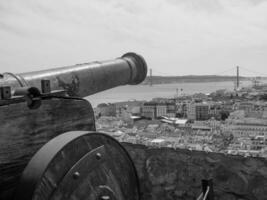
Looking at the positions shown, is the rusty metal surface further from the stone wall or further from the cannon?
the stone wall

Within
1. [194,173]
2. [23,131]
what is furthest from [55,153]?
[194,173]

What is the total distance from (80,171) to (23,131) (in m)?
0.22

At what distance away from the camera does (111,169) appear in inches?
41.5

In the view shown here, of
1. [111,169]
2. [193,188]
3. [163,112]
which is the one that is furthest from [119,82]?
[163,112]

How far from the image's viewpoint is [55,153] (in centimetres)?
90

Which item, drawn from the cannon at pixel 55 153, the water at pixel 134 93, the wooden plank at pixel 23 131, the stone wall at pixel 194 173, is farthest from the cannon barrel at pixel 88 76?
the water at pixel 134 93

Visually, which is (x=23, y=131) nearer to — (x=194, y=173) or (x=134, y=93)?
(x=194, y=173)

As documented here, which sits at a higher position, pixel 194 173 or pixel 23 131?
pixel 23 131

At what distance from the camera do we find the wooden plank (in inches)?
39.5

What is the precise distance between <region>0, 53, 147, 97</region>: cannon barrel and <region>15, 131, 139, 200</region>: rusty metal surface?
478 mm

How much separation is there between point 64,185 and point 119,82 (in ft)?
4.75

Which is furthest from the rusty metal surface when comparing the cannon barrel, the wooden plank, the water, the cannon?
the water

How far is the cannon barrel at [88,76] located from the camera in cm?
149

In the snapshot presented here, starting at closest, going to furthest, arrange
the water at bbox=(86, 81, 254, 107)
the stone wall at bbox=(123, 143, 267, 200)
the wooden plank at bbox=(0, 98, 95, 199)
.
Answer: the wooden plank at bbox=(0, 98, 95, 199) < the stone wall at bbox=(123, 143, 267, 200) < the water at bbox=(86, 81, 254, 107)
